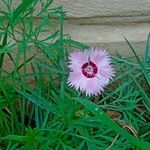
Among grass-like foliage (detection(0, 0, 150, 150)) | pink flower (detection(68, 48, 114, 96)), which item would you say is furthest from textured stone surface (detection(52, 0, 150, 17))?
pink flower (detection(68, 48, 114, 96))

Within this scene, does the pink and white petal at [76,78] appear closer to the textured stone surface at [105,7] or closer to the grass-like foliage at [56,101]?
the grass-like foliage at [56,101]

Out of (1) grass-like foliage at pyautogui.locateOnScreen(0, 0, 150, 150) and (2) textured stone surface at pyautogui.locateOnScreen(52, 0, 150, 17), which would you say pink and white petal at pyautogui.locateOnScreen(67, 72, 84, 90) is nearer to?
(1) grass-like foliage at pyautogui.locateOnScreen(0, 0, 150, 150)

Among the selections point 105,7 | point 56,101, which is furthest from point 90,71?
point 105,7

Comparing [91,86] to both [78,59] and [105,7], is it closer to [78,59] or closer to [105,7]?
[78,59]

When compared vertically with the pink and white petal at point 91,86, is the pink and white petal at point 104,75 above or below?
above

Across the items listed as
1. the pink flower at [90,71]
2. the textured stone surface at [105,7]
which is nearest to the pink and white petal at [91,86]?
the pink flower at [90,71]

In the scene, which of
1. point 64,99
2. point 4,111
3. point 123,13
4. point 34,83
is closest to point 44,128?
point 64,99

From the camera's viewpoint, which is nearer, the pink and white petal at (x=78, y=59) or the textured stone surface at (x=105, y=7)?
the pink and white petal at (x=78, y=59)
